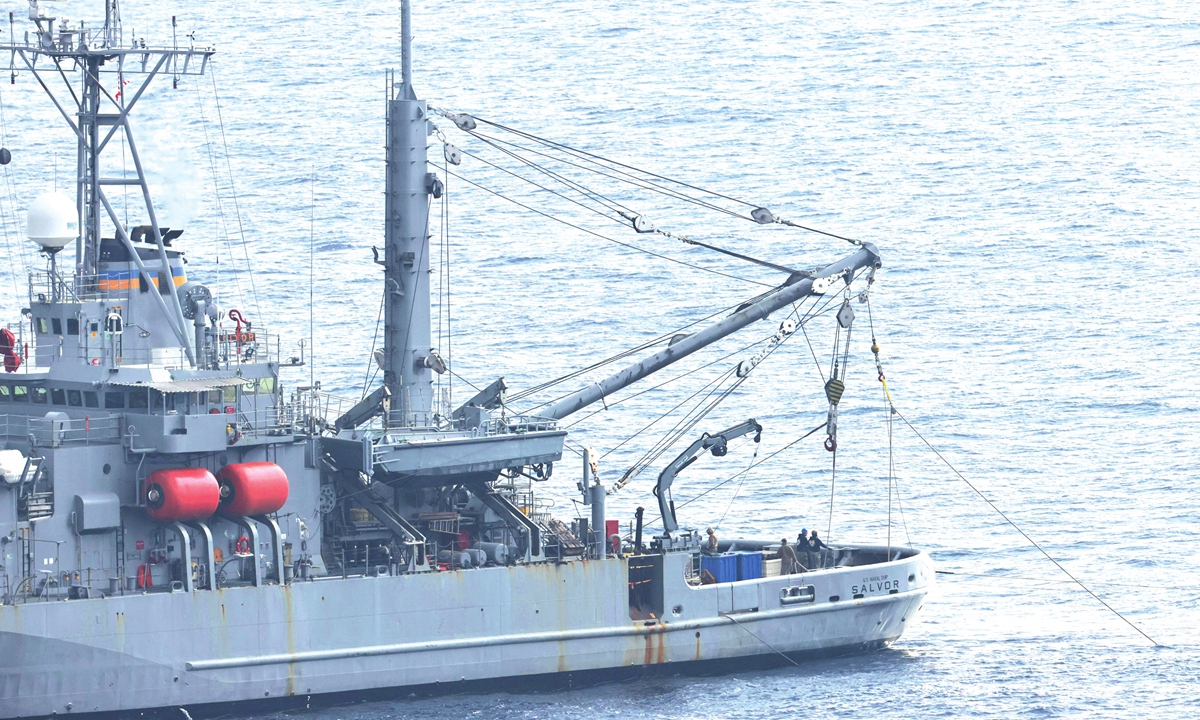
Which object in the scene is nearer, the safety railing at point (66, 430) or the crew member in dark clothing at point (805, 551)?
the safety railing at point (66, 430)

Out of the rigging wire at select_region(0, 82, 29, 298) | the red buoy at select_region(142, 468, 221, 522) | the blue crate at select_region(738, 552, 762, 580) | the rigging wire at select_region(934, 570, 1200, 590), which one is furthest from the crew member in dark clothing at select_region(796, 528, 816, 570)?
the rigging wire at select_region(0, 82, 29, 298)

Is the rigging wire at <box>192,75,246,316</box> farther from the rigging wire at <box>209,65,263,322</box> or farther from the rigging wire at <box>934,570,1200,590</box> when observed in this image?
the rigging wire at <box>934,570,1200,590</box>

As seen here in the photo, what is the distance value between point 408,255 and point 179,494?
939 centimetres

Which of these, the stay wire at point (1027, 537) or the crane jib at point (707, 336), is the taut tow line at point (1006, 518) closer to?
the stay wire at point (1027, 537)

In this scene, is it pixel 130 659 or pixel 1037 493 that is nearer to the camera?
pixel 130 659

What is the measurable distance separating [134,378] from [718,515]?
23417 mm

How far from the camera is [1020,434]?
74062 mm

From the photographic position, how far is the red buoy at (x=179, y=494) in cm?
4781

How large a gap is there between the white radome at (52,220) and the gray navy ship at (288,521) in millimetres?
80

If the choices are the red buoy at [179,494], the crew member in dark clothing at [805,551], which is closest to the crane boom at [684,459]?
the crew member in dark clothing at [805,551]

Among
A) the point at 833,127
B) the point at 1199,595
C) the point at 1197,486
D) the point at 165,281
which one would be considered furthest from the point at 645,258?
the point at 165,281

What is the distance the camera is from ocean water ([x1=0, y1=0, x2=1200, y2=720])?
5828cm

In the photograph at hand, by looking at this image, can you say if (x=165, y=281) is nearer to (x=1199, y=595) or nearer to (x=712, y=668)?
(x=712, y=668)

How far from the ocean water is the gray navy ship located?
149cm
